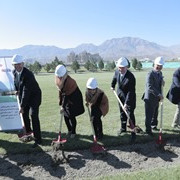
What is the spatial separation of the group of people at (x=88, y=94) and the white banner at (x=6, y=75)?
2.17ft

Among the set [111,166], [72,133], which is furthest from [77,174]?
[72,133]

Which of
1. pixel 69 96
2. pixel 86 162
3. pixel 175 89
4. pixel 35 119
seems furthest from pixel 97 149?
pixel 175 89

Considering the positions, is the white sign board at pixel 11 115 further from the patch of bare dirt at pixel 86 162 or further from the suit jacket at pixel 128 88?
the suit jacket at pixel 128 88

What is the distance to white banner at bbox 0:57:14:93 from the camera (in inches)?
326

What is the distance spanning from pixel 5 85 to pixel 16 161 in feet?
8.91

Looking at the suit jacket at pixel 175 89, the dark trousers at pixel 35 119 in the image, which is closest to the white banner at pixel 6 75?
the dark trousers at pixel 35 119

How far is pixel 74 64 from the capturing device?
72.8 meters

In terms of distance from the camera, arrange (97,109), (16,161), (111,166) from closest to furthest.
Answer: (111,166)
(16,161)
(97,109)

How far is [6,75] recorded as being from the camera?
8.34m

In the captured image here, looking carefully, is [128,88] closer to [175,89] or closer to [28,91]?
[175,89]

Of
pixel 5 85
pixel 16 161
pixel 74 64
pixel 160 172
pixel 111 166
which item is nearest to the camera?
pixel 160 172

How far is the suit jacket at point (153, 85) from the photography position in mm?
7562

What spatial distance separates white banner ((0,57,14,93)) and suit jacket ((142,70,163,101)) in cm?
404

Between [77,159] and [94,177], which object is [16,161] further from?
[94,177]
